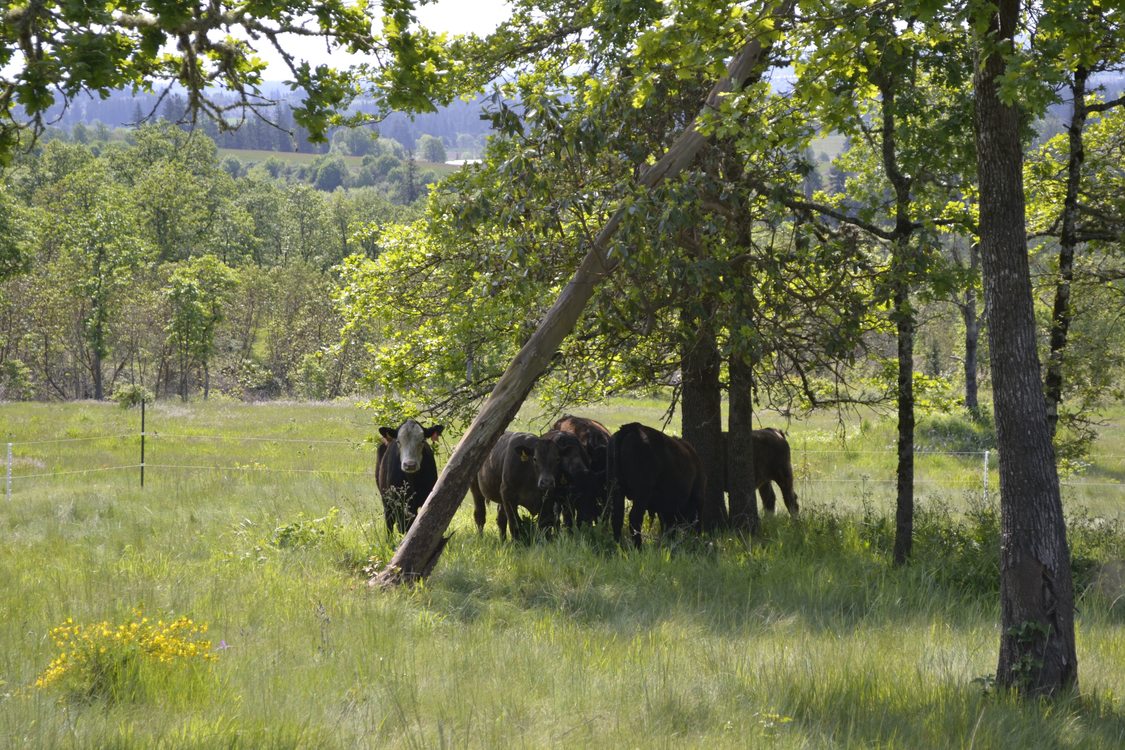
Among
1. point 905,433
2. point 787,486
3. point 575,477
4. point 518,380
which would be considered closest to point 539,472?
point 575,477

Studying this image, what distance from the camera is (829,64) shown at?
23.5 feet

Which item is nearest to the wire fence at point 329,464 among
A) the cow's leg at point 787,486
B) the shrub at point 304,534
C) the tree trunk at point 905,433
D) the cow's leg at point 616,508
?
the cow's leg at point 787,486

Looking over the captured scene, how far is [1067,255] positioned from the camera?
13047mm

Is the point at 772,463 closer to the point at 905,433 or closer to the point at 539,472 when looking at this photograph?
the point at 539,472

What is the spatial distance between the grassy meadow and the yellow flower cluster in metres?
0.03

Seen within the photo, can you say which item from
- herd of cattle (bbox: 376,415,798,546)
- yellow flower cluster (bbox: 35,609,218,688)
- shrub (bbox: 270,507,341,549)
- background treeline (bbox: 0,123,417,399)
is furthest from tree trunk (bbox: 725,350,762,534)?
background treeline (bbox: 0,123,417,399)

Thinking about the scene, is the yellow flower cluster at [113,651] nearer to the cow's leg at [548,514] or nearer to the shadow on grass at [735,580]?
the shadow on grass at [735,580]

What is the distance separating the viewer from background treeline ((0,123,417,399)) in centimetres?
5366

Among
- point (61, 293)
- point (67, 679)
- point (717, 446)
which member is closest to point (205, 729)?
point (67, 679)

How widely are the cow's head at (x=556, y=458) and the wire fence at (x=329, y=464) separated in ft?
24.7

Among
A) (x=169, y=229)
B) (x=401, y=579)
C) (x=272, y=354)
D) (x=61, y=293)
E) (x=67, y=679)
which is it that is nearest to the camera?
(x=67, y=679)

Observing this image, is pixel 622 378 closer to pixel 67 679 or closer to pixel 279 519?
pixel 279 519

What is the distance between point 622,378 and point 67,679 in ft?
29.1

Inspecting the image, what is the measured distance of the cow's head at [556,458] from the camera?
1355 centimetres
